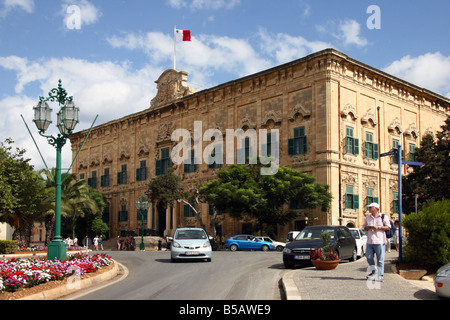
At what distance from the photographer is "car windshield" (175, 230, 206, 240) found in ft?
70.2

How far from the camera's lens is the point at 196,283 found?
13406mm

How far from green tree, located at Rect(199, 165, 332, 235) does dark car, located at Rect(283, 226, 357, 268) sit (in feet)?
50.6

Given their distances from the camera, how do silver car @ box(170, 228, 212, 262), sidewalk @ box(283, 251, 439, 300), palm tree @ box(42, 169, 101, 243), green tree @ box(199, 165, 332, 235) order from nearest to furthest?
sidewalk @ box(283, 251, 439, 300), silver car @ box(170, 228, 212, 262), green tree @ box(199, 165, 332, 235), palm tree @ box(42, 169, 101, 243)

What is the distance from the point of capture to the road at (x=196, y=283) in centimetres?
1107

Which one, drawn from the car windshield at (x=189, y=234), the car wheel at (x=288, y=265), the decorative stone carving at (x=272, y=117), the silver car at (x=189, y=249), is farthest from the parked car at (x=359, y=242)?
the decorative stone carving at (x=272, y=117)

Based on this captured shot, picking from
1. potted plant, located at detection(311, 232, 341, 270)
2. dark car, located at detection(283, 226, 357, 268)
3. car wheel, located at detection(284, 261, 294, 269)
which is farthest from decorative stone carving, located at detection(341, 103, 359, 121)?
potted plant, located at detection(311, 232, 341, 270)

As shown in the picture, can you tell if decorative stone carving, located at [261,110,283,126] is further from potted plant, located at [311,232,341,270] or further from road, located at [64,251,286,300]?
potted plant, located at [311,232,341,270]

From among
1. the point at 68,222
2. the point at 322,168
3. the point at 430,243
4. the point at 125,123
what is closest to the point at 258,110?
the point at 322,168

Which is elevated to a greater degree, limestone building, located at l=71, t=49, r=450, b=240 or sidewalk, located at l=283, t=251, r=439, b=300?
limestone building, located at l=71, t=49, r=450, b=240

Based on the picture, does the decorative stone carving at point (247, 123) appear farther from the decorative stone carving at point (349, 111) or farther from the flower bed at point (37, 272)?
the flower bed at point (37, 272)

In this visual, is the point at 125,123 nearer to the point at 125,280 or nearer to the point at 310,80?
the point at 310,80

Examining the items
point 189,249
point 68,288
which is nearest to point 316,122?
point 189,249

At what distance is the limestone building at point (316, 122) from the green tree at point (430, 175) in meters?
2.80
